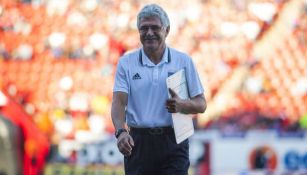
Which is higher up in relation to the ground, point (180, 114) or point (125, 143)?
point (180, 114)

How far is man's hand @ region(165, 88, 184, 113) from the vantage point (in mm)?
4582

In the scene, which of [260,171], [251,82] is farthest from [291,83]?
[260,171]

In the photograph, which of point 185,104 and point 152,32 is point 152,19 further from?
point 185,104

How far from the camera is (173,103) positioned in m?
4.58

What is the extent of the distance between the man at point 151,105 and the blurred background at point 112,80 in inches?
212

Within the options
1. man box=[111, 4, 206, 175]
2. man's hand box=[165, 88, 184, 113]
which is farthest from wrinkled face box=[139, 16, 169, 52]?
man's hand box=[165, 88, 184, 113]

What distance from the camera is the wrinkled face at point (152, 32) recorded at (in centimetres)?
465

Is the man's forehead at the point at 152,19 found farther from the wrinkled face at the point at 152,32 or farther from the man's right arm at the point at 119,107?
the man's right arm at the point at 119,107

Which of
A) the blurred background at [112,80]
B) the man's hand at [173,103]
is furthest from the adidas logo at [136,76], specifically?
the blurred background at [112,80]

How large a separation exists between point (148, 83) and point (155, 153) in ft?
1.24

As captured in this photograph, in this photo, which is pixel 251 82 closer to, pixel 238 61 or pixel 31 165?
pixel 238 61

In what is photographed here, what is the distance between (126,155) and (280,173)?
5712mm

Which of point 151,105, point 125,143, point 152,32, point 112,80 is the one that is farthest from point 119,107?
point 112,80

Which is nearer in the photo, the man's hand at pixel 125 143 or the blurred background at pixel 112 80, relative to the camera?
the man's hand at pixel 125 143
